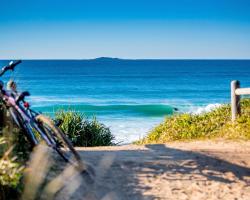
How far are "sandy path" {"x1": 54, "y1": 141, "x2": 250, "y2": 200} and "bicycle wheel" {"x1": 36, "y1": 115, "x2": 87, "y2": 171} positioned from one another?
1.36ft

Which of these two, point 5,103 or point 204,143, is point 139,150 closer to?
point 204,143

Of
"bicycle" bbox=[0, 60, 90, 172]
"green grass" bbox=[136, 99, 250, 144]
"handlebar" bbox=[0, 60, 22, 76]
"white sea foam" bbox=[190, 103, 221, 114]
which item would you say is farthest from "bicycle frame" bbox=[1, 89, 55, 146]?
"white sea foam" bbox=[190, 103, 221, 114]

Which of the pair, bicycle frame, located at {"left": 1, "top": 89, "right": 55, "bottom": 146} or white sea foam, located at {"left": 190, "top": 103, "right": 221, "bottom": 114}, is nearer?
bicycle frame, located at {"left": 1, "top": 89, "right": 55, "bottom": 146}

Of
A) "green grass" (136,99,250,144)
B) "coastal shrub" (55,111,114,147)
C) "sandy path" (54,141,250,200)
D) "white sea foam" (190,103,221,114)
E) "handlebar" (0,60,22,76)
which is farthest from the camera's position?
"white sea foam" (190,103,221,114)

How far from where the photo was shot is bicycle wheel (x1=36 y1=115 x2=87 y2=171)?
6867 mm

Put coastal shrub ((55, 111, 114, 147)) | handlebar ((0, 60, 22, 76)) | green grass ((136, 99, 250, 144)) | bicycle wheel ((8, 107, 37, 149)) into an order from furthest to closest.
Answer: coastal shrub ((55, 111, 114, 147)) → green grass ((136, 99, 250, 144)) → handlebar ((0, 60, 22, 76)) → bicycle wheel ((8, 107, 37, 149))

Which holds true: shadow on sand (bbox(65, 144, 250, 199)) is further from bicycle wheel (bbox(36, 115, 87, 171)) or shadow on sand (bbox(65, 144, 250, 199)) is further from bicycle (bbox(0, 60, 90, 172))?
bicycle (bbox(0, 60, 90, 172))

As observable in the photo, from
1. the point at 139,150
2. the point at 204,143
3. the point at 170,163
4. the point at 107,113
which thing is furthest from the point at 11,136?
the point at 107,113

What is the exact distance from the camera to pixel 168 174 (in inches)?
322

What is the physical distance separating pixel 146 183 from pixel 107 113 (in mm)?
36239

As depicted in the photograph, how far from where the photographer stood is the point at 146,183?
25.2ft

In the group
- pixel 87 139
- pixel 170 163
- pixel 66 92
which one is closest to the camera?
pixel 170 163

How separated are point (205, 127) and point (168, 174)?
5714mm

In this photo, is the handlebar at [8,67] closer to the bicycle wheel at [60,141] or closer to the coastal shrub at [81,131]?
the bicycle wheel at [60,141]
